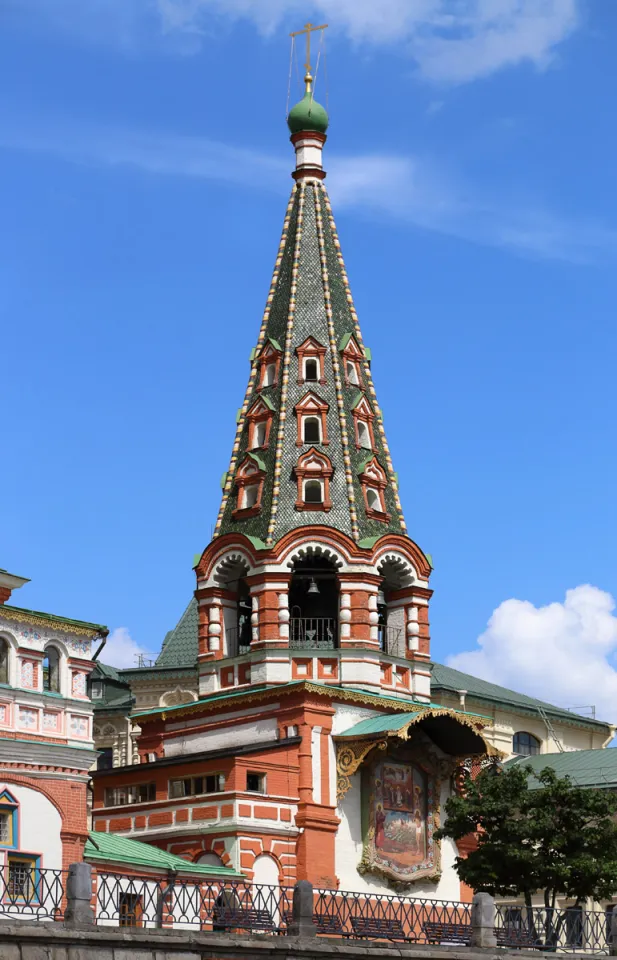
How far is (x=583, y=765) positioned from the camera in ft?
218

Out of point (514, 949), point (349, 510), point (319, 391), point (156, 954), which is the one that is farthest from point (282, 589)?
point (156, 954)

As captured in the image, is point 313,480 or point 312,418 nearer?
point 313,480

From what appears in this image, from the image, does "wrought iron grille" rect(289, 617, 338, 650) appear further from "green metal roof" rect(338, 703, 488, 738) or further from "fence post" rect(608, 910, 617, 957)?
"fence post" rect(608, 910, 617, 957)

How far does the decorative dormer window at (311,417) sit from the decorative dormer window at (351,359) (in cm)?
163

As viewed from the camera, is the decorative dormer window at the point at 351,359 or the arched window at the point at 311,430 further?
the decorative dormer window at the point at 351,359

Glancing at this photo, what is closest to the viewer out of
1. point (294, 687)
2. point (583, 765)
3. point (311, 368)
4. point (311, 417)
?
point (294, 687)

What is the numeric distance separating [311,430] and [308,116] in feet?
39.3

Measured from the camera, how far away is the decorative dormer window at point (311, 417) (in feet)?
187

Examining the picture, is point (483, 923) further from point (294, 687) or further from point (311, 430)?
point (311, 430)

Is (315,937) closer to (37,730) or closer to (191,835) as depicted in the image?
(37,730)

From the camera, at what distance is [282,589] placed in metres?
54.1

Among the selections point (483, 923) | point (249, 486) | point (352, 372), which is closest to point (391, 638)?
point (249, 486)

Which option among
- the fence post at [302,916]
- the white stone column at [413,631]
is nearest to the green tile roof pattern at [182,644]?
the white stone column at [413,631]

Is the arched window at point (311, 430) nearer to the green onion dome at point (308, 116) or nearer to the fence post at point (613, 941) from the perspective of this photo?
the green onion dome at point (308, 116)
